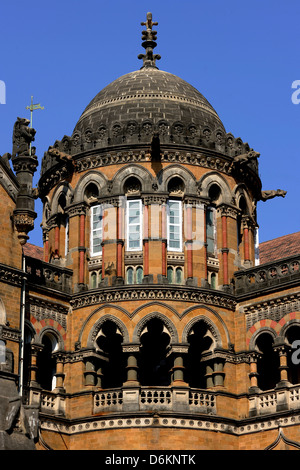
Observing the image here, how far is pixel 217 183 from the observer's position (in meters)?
53.2

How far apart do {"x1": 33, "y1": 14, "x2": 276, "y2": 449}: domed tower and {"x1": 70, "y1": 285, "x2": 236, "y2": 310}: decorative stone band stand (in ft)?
0.16

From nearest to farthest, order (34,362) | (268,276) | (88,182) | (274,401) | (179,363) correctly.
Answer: (34,362)
(274,401)
(179,363)
(268,276)
(88,182)

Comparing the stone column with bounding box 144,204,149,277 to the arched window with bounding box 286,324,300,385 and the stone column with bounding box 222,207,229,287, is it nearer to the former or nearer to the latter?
the stone column with bounding box 222,207,229,287

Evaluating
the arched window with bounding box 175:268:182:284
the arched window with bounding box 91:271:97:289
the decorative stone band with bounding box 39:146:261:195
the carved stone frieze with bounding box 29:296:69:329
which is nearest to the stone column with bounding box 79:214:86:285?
the arched window with bounding box 91:271:97:289

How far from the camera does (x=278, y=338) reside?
50.2m

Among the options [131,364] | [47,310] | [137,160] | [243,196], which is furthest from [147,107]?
[131,364]

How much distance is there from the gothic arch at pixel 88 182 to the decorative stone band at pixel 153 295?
3.94 meters

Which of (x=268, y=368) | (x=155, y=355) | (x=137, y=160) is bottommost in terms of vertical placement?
(x=268, y=368)

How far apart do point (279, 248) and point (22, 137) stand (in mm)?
13438

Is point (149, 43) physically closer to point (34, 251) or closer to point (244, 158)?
point (244, 158)

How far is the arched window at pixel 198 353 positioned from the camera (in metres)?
50.9

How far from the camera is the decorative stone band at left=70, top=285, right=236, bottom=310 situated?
165ft
